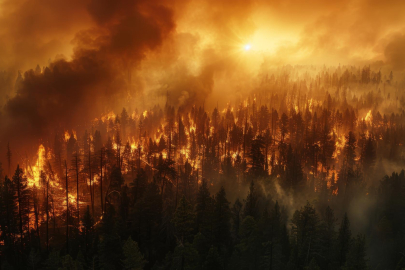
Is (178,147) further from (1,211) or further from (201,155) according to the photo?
(1,211)

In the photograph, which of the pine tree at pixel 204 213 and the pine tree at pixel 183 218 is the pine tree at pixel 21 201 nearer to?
the pine tree at pixel 183 218

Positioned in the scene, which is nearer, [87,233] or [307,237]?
[307,237]

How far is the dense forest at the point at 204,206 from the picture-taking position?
147 ft

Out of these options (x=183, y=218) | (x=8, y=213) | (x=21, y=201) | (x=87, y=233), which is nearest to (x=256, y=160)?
(x=183, y=218)

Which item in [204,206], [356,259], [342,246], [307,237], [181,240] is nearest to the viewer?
[356,259]

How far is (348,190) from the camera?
76.5m

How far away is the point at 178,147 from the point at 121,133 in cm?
2953

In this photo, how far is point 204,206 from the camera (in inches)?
2110

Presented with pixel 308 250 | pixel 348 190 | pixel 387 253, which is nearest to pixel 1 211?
pixel 308 250

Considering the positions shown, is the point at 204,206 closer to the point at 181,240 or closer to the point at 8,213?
the point at 181,240

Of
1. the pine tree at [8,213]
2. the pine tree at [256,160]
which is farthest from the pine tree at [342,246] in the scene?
the pine tree at [8,213]

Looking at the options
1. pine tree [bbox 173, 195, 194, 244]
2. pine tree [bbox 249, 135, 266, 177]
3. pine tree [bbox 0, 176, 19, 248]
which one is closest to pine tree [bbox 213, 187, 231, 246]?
pine tree [bbox 173, 195, 194, 244]

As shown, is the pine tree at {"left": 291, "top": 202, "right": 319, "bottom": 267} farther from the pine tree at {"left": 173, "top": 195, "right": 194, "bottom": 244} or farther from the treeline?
the pine tree at {"left": 173, "top": 195, "right": 194, "bottom": 244}

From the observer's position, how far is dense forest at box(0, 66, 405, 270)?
44.7m
